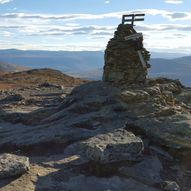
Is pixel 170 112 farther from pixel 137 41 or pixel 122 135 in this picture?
pixel 137 41

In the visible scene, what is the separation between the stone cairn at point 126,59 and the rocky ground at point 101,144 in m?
2.12

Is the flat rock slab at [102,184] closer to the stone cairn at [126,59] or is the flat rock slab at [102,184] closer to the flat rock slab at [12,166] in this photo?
the flat rock slab at [12,166]

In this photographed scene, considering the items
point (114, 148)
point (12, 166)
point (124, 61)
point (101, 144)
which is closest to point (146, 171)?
point (114, 148)

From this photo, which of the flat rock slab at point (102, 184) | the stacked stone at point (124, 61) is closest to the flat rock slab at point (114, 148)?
the flat rock slab at point (102, 184)

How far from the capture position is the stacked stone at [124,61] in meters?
30.8

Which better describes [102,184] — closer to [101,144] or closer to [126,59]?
[101,144]

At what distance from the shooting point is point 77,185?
1772cm

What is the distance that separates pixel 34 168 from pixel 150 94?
364 inches

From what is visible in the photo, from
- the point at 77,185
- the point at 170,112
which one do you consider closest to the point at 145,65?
the point at 170,112

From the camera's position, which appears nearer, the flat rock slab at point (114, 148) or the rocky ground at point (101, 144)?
the rocky ground at point (101, 144)

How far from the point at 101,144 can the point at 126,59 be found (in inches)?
478

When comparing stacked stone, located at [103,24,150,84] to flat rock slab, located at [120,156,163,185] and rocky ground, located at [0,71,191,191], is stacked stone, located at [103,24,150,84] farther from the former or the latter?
flat rock slab, located at [120,156,163,185]

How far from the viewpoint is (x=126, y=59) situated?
101ft

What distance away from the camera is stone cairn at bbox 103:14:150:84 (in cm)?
3075
